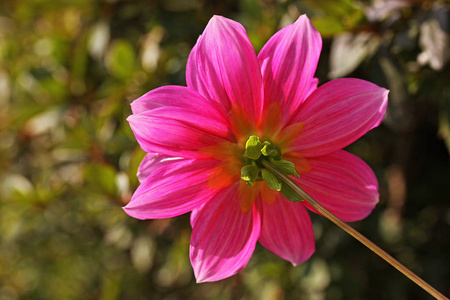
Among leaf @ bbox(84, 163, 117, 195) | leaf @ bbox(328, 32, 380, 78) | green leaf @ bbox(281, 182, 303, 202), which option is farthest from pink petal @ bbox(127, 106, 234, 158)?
leaf @ bbox(84, 163, 117, 195)

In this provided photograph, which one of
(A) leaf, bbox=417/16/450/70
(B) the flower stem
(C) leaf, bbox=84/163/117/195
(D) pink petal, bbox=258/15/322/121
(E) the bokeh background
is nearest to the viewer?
(B) the flower stem

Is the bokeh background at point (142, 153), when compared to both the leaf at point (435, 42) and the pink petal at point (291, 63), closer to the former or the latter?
the leaf at point (435, 42)

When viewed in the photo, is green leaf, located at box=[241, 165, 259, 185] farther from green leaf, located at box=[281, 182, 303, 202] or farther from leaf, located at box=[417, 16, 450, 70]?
leaf, located at box=[417, 16, 450, 70]

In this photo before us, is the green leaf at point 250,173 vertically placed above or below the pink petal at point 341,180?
above

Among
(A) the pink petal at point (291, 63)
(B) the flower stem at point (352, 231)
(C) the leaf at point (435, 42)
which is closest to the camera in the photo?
(B) the flower stem at point (352, 231)

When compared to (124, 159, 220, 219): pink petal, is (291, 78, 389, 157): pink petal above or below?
above

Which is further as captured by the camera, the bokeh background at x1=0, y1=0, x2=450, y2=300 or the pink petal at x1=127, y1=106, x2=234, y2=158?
the bokeh background at x1=0, y1=0, x2=450, y2=300

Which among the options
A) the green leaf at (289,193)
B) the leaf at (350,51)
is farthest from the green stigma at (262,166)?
the leaf at (350,51)
